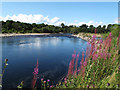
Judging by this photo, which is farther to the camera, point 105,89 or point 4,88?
point 4,88

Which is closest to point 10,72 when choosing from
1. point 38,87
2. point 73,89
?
point 38,87

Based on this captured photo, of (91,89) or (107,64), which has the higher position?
(107,64)

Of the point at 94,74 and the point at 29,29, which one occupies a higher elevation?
the point at 29,29

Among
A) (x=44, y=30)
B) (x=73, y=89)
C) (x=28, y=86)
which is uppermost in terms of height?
(x=44, y=30)

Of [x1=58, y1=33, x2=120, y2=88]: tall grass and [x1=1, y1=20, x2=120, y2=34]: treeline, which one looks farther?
[x1=1, y1=20, x2=120, y2=34]: treeline

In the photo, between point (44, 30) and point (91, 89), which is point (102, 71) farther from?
point (44, 30)

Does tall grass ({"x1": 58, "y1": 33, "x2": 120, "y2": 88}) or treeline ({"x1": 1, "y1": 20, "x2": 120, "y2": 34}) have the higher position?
treeline ({"x1": 1, "y1": 20, "x2": 120, "y2": 34})

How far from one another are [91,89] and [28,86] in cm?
392

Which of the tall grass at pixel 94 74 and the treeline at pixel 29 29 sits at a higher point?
the treeline at pixel 29 29

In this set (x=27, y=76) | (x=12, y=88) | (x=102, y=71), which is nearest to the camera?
(x=102, y=71)

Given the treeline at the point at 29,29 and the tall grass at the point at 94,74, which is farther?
the treeline at the point at 29,29

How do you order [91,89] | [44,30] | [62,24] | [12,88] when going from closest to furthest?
[91,89] → [12,88] → [44,30] → [62,24]

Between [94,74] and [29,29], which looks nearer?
[94,74]

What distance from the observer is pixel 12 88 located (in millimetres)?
5289
